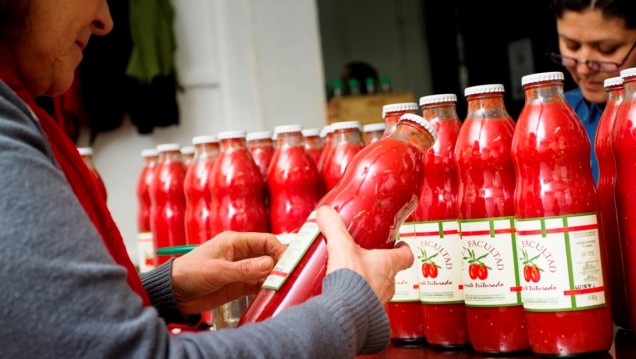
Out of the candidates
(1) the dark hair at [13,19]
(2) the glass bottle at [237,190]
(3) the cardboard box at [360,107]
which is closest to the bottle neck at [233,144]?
(2) the glass bottle at [237,190]

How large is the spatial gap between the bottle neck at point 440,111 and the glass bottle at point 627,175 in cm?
31

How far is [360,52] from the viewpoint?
762cm

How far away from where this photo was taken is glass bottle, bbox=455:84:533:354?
126 cm

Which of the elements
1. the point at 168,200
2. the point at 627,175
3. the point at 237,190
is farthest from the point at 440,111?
the point at 168,200

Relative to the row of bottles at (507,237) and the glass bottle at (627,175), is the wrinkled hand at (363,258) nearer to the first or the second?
the row of bottles at (507,237)

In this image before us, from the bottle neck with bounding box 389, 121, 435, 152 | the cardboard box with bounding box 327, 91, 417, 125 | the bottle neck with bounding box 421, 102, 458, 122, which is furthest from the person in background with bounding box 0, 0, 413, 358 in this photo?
the cardboard box with bounding box 327, 91, 417, 125

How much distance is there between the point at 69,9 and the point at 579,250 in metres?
0.76

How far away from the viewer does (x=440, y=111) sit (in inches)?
56.9

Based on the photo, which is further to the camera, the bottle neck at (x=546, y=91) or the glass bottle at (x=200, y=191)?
the glass bottle at (x=200, y=191)

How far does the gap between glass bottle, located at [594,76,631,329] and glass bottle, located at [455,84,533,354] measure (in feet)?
0.50

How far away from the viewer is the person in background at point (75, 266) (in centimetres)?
76

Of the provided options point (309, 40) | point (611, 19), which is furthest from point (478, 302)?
point (309, 40)

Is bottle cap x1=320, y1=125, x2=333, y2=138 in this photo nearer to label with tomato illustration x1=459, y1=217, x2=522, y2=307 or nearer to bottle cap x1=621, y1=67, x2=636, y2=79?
label with tomato illustration x1=459, y1=217, x2=522, y2=307

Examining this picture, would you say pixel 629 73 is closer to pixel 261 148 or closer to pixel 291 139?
pixel 291 139
